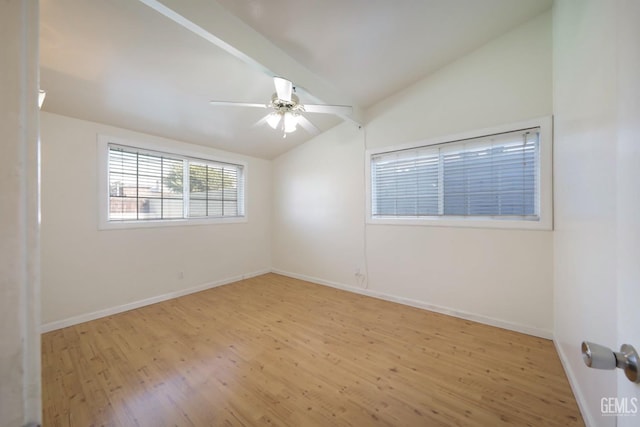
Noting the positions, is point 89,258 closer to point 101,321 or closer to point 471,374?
point 101,321

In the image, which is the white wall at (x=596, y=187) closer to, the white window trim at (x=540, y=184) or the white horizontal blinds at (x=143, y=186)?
the white window trim at (x=540, y=184)

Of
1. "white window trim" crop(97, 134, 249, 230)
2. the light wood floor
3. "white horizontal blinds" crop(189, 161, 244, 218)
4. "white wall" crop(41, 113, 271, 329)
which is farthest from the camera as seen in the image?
"white horizontal blinds" crop(189, 161, 244, 218)

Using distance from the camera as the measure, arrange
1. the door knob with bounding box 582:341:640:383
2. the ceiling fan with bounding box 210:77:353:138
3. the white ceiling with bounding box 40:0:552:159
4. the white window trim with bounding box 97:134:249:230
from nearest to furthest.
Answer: the door knob with bounding box 582:341:640:383 < the white ceiling with bounding box 40:0:552:159 < the ceiling fan with bounding box 210:77:353:138 < the white window trim with bounding box 97:134:249:230

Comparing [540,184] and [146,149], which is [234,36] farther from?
[540,184]

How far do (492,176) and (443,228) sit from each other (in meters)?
0.76

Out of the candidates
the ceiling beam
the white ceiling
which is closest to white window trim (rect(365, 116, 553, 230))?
the white ceiling

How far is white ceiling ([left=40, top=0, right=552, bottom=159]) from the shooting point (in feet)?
5.81

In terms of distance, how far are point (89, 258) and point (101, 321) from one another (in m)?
0.73

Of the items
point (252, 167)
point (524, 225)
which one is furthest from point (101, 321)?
point (524, 225)

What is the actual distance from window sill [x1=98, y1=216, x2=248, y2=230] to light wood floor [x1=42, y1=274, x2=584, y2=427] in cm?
108

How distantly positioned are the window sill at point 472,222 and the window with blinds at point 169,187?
261cm

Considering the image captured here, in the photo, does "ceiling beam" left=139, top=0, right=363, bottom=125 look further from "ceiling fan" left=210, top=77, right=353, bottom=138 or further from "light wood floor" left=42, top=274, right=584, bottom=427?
"light wood floor" left=42, top=274, right=584, bottom=427

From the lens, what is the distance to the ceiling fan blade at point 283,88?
2078mm

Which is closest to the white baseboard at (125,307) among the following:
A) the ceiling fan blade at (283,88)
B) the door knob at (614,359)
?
the ceiling fan blade at (283,88)
